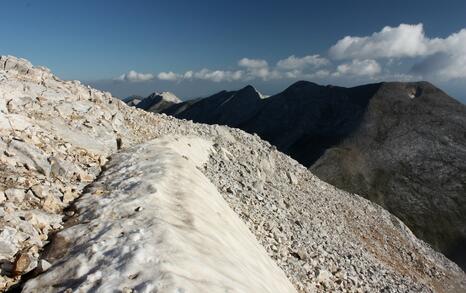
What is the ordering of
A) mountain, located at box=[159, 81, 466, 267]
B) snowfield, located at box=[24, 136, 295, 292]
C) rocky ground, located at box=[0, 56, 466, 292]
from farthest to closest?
mountain, located at box=[159, 81, 466, 267], rocky ground, located at box=[0, 56, 466, 292], snowfield, located at box=[24, 136, 295, 292]

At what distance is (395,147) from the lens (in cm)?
14362

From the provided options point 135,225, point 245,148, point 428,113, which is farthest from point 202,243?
point 428,113

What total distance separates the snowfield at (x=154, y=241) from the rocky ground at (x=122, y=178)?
415mm

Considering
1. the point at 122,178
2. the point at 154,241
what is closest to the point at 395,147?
the point at 122,178

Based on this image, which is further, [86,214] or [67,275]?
[86,214]

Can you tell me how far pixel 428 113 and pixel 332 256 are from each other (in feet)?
460

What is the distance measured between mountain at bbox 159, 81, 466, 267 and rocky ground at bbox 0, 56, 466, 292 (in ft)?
220

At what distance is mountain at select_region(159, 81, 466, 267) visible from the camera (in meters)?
115

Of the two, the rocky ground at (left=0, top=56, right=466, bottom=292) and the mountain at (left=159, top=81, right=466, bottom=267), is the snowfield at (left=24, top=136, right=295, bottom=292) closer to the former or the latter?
the rocky ground at (left=0, top=56, right=466, bottom=292)

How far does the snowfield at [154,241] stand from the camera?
11.7 meters

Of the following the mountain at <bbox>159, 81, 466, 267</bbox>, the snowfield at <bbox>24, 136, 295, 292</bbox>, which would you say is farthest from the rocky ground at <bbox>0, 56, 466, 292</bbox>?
the mountain at <bbox>159, 81, 466, 267</bbox>

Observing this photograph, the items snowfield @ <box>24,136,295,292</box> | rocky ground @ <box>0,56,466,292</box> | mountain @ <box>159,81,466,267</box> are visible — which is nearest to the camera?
snowfield @ <box>24,136,295,292</box>

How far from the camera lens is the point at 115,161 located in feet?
78.7

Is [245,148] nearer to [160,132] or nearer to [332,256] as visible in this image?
[160,132]
